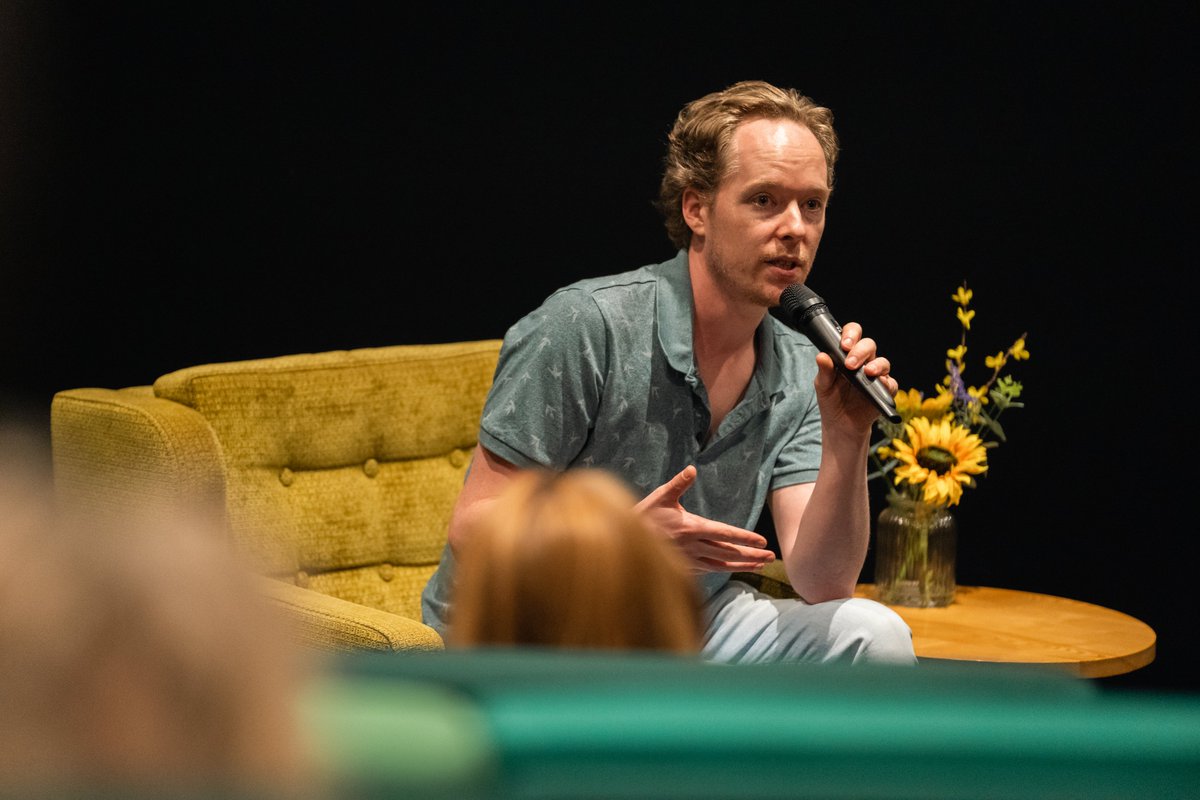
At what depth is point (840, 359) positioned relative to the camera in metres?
2.35

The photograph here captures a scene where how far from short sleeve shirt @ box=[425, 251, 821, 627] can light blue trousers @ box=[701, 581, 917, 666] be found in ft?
0.20

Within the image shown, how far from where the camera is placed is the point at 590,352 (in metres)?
2.53

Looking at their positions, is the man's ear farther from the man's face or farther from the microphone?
the microphone

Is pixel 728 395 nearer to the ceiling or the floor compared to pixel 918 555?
nearer to the ceiling

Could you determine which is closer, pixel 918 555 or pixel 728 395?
pixel 728 395

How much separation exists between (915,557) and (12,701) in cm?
250

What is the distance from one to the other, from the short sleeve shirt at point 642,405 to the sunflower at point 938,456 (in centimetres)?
19

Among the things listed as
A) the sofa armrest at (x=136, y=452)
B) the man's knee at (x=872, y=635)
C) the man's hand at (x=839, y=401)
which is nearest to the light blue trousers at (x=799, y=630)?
the man's knee at (x=872, y=635)

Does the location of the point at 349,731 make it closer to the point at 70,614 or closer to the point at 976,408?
the point at 70,614

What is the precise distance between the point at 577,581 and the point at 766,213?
2.01 m

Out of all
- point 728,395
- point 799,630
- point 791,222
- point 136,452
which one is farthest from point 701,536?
point 136,452

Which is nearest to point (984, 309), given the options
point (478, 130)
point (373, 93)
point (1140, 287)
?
point (1140, 287)

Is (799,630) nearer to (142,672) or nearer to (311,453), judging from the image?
(311,453)

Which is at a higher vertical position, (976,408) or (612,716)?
(612,716)
